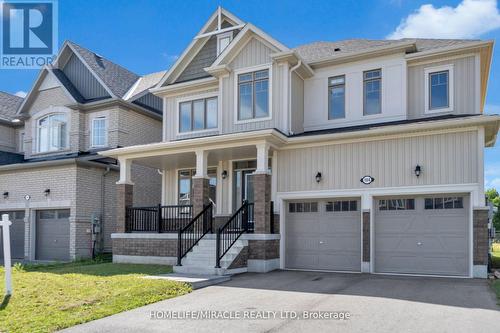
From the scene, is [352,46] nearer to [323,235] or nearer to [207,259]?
[323,235]

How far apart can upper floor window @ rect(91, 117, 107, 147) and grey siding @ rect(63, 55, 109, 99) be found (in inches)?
44.7

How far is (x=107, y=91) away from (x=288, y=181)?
412 inches

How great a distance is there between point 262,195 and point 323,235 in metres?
2.27

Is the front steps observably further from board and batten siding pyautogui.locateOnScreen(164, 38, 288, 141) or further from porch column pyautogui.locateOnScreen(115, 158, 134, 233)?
board and batten siding pyautogui.locateOnScreen(164, 38, 288, 141)

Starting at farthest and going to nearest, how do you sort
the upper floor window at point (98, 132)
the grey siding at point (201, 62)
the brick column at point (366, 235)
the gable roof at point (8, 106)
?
the gable roof at point (8, 106), the upper floor window at point (98, 132), the grey siding at point (201, 62), the brick column at point (366, 235)

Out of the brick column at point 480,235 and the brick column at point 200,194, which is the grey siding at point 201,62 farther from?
the brick column at point 480,235

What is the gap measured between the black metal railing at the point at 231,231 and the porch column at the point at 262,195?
0.55 m

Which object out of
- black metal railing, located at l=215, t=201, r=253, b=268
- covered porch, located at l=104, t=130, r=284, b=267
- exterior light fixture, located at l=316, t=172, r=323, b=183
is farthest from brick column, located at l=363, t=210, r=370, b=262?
black metal railing, located at l=215, t=201, r=253, b=268

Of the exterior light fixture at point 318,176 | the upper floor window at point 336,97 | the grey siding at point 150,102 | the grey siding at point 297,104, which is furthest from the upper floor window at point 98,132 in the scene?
the exterior light fixture at point 318,176

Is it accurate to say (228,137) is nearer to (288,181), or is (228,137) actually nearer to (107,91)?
(288,181)

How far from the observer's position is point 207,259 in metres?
12.7

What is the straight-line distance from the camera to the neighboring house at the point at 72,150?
59.3 feet

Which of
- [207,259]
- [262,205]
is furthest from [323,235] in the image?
[207,259]

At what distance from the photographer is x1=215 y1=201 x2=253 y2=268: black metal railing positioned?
480 inches
